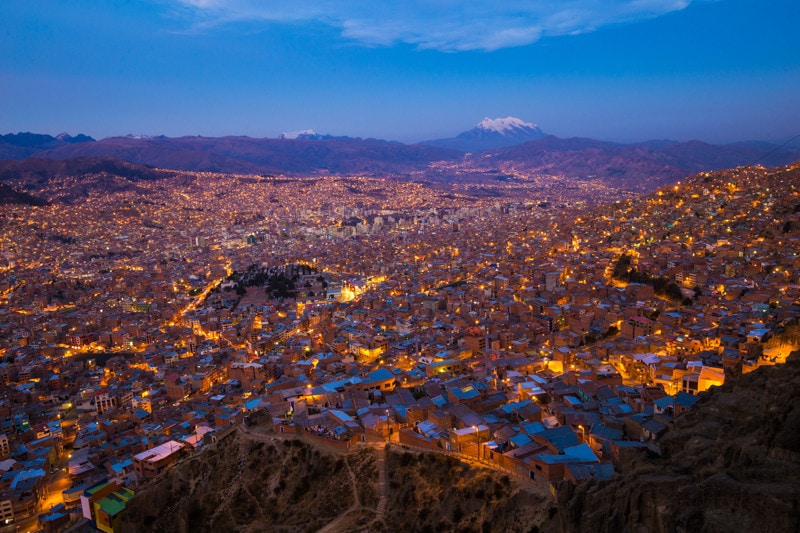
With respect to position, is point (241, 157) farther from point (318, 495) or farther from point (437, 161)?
point (318, 495)

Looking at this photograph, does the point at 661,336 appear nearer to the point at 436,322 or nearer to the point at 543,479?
the point at 436,322

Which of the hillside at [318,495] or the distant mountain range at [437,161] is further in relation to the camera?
the distant mountain range at [437,161]

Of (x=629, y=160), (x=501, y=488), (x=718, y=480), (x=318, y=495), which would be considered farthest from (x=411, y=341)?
(x=629, y=160)

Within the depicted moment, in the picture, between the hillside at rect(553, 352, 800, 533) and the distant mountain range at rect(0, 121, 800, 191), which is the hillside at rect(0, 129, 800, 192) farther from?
the hillside at rect(553, 352, 800, 533)

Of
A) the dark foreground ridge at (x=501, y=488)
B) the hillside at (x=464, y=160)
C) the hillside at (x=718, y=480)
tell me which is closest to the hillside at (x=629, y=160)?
the hillside at (x=464, y=160)

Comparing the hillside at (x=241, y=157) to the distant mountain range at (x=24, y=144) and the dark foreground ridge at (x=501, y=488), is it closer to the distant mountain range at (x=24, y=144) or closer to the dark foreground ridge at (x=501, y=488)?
the distant mountain range at (x=24, y=144)

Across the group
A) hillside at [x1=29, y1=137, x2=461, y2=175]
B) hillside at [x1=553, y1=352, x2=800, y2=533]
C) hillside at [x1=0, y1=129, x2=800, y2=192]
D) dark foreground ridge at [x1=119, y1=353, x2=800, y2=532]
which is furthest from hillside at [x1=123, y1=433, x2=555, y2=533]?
hillside at [x1=29, y1=137, x2=461, y2=175]
